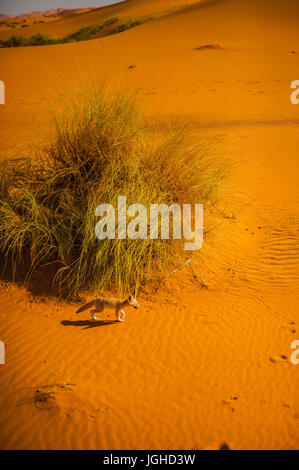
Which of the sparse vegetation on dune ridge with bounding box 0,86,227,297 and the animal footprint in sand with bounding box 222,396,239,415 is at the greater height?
the sparse vegetation on dune ridge with bounding box 0,86,227,297

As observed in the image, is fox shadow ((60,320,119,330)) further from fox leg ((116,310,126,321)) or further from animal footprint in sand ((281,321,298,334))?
animal footprint in sand ((281,321,298,334))

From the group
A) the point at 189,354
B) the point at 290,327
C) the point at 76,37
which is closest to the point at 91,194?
the point at 189,354

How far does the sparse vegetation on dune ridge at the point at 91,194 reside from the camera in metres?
3.46

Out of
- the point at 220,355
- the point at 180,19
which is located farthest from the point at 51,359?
the point at 180,19

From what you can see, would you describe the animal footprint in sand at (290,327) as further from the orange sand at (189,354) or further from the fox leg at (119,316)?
the fox leg at (119,316)

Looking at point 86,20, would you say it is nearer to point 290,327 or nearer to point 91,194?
point 91,194

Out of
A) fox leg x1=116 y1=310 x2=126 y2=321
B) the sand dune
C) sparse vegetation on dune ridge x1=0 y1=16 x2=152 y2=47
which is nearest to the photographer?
fox leg x1=116 y1=310 x2=126 y2=321

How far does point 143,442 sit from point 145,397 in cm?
31

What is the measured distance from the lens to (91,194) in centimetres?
374

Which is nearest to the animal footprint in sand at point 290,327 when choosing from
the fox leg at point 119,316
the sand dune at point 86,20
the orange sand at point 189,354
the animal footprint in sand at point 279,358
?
the orange sand at point 189,354

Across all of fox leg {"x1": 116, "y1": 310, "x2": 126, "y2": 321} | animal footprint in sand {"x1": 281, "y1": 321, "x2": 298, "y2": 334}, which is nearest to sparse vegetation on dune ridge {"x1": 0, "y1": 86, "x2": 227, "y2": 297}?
fox leg {"x1": 116, "y1": 310, "x2": 126, "y2": 321}

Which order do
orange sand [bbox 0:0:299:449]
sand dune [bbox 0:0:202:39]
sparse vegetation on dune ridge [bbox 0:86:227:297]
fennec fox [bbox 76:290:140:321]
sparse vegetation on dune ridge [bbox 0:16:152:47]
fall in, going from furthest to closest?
sand dune [bbox 0:0:202:39] < sparse vegetation on dune ridge [bbox 0:16:152:47] < sparse vegetation on dune ridge [bbox 0:86:227:297] < fennec fox [bbox 76:290:140:321] < orange sand [bbox 0:0:299:449]

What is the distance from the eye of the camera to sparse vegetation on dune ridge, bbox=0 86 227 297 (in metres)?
3.46

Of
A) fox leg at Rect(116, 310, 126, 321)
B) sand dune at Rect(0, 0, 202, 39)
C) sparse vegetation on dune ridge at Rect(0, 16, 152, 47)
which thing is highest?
sand dune at Rect(0, 0, 202, 39)
